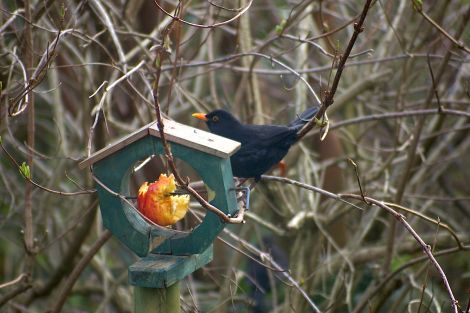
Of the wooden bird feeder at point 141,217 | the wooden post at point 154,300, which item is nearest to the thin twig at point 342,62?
the wooden bird feeder at point 141,217

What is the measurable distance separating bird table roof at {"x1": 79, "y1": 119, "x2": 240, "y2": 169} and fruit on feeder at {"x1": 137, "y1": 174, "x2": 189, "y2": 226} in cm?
15

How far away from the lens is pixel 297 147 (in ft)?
16.5

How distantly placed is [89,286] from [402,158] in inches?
92.4

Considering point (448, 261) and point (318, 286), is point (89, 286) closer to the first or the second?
point (318, 286)

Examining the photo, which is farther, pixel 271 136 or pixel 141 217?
pixel 271 136

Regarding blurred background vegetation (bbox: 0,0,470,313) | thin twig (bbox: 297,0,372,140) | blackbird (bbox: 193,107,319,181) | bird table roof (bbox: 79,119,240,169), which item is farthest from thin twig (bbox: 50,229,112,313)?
thin twig (bbox: 297,0,372,140)

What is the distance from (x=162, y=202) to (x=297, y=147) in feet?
8.48

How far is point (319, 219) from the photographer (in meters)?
4.96

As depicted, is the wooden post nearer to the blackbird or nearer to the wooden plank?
the wooden plank

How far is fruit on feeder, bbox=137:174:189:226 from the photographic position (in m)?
2.50

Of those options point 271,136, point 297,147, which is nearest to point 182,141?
point 271,136

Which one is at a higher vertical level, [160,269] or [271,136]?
[271,136]

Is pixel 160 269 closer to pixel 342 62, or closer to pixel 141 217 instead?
pixel 141 217

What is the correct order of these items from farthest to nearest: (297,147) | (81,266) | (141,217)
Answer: (297,147)
(81,266)
(141,217)
